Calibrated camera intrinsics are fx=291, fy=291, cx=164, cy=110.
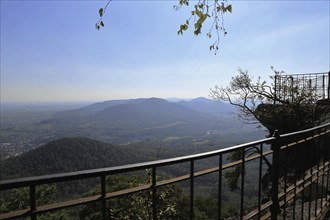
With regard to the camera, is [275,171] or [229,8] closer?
[229,8]

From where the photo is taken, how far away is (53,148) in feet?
316

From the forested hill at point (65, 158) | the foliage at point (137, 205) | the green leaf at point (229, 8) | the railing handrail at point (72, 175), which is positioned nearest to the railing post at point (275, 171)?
the green leaf at point (229, 8)

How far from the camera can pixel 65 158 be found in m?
94.2

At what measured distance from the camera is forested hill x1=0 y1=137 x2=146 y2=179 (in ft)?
257

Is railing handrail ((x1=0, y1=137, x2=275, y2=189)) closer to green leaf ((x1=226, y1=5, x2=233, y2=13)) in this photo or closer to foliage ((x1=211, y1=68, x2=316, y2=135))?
green leaf ((x1=226, y1=5, x2=233, y2=13))

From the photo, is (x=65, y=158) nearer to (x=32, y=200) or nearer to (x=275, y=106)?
(x=275, y=106)

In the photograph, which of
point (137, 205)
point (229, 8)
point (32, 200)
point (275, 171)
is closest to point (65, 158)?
point (137, 205)

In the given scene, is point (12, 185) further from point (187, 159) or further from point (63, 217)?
point (63, 217)

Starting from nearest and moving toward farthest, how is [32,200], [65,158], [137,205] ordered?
1. [32,200]
2. [137,205]
3. [65,158]

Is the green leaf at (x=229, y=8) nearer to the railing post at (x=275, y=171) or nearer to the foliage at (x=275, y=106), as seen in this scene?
the railing post at (x=275, y=171)

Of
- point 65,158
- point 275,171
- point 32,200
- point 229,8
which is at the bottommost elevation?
point 65,158

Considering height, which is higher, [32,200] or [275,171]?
[32,200]

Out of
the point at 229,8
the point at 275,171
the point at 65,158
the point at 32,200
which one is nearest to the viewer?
the point at 32,200

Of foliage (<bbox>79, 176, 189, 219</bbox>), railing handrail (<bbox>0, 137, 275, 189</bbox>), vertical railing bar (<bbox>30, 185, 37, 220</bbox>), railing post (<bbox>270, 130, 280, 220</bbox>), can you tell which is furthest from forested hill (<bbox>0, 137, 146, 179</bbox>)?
vertical railing bar (<bbox>30, 185, 37, 220</bbox>)
